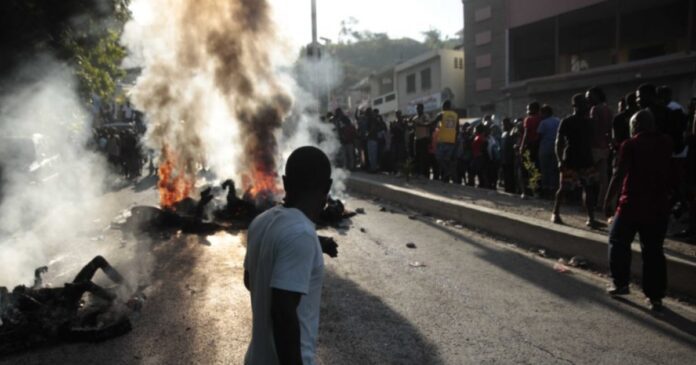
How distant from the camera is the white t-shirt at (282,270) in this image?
1727mm

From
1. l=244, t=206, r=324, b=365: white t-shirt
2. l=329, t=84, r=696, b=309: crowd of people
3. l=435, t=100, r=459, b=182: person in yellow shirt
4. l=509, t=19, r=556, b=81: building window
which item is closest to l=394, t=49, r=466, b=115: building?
l=509, t=19, r=556, b=81: building window

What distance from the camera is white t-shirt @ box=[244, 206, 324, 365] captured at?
173 cm

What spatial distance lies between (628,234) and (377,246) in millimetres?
3448

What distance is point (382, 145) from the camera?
15.7 metres

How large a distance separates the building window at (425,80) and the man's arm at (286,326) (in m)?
36.5

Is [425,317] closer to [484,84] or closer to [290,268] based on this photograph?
[290,268]

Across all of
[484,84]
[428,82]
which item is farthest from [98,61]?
[428,82]

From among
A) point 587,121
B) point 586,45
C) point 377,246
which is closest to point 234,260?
point 377,246

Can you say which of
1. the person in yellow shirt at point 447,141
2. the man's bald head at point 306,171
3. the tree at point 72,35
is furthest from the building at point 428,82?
the man's bald head at point 306,171

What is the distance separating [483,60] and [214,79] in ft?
69.8

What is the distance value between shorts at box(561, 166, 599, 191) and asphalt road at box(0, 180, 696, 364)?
1302mm

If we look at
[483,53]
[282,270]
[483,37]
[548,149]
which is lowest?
[282,270]

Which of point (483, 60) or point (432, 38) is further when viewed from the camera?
point (432, 38)

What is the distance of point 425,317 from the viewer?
14.8 ft
